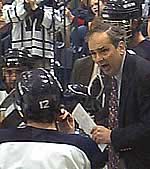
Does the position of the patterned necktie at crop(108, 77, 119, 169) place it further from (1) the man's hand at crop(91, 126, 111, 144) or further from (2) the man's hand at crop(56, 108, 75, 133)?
(2) the man's hand at crop(56, 108, 75, 133)

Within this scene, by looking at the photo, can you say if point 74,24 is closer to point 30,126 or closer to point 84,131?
point 84,131

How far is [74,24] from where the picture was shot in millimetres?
5656

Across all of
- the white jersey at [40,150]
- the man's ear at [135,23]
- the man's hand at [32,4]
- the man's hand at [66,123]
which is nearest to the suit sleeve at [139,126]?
the man's hand at [66,123]

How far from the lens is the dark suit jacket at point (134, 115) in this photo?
9.64 ft

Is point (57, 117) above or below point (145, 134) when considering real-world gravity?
above

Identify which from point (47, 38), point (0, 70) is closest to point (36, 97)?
point (0, 70)

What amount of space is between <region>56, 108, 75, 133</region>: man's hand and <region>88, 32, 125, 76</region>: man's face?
0.35 meters

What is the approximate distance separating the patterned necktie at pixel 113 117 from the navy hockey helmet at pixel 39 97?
26.7 inches

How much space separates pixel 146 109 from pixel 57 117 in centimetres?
62

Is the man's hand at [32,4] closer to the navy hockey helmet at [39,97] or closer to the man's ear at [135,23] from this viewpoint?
the man's ear at [135,23]

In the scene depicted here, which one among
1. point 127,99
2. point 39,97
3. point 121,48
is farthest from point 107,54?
point 39,97

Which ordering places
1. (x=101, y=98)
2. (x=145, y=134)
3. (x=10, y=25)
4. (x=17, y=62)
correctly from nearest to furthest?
(x=145, y=134)
(x=101, y=98)
(x=17, y=62)
(x=10, y=25)

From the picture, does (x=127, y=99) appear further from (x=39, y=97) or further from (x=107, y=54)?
(x=39, y=97)

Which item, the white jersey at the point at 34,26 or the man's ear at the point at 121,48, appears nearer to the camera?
the man's ear at the point at 121,48
